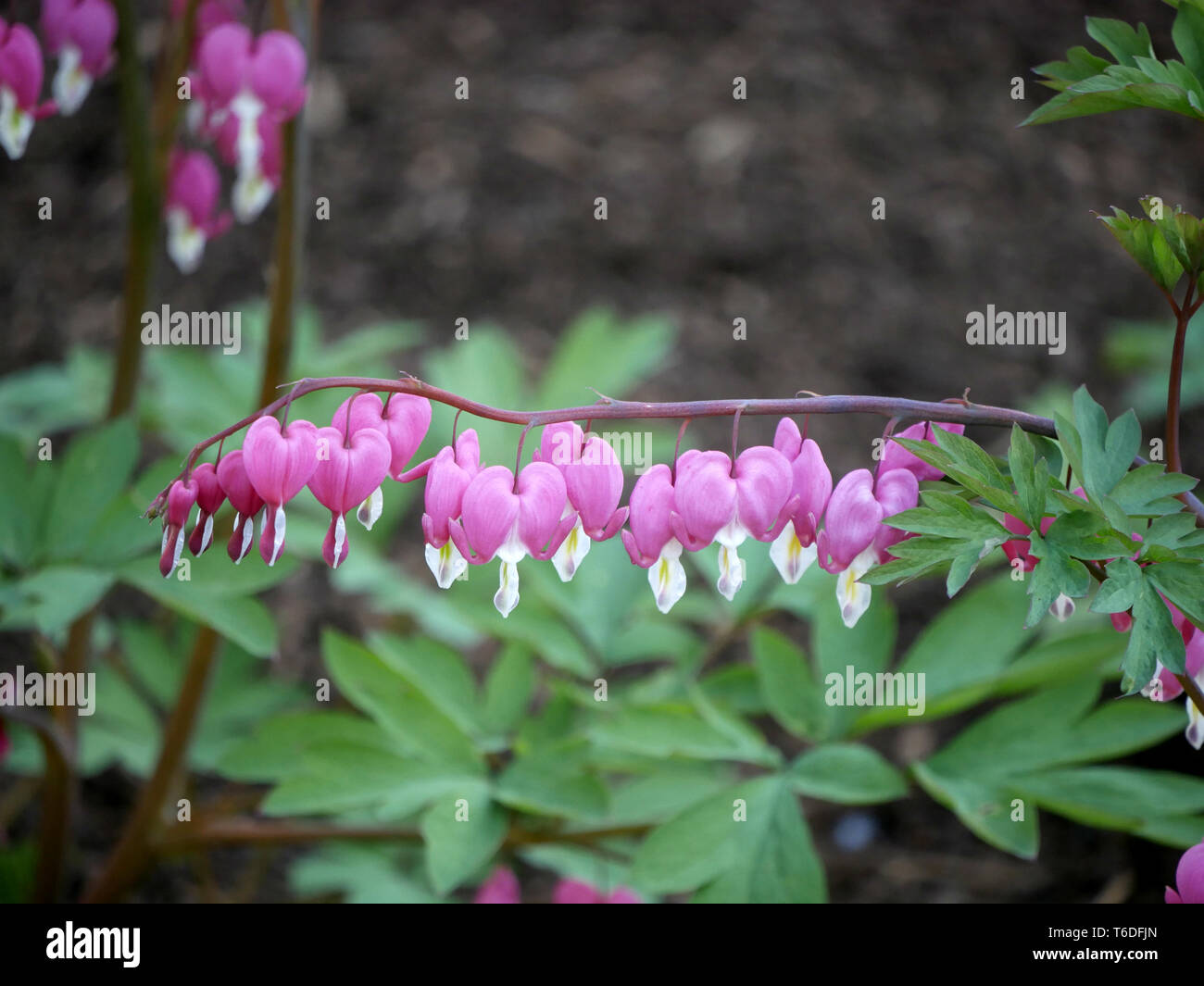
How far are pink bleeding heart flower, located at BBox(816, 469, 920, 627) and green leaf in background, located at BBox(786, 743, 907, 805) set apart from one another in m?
0.40

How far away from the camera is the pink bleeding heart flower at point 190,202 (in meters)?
1.48

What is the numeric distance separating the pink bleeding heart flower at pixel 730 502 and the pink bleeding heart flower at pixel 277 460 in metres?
0.29

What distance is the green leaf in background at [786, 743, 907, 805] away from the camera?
119 centimetres

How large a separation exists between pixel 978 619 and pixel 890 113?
2429mm

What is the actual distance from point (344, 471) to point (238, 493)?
0.30ft

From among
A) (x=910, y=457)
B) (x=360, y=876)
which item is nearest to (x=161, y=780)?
(x=360, y=876)

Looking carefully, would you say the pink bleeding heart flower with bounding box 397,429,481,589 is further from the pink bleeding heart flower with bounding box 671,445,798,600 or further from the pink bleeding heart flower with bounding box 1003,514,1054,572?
the pink bleeding heart flower with bounding box 1003,514,1054,572

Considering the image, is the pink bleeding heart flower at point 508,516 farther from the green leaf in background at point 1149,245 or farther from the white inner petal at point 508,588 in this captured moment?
the green leaf in background at point 1149,245

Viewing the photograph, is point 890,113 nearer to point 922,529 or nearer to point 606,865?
point 606,865

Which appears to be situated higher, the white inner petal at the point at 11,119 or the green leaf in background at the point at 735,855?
the white inner petal at the point at 11,119

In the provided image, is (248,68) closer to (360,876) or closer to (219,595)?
(219,595)

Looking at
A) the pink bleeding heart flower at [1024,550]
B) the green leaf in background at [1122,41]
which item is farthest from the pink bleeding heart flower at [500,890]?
the green leaf in background at [1122,41]

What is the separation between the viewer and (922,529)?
2.59ft

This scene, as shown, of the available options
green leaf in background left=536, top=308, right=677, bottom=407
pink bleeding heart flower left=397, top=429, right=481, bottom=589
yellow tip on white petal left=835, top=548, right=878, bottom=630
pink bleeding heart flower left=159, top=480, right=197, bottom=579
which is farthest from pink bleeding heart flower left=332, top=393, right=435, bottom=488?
green leaf in background left=536, top=308, right=677, bottom=407
